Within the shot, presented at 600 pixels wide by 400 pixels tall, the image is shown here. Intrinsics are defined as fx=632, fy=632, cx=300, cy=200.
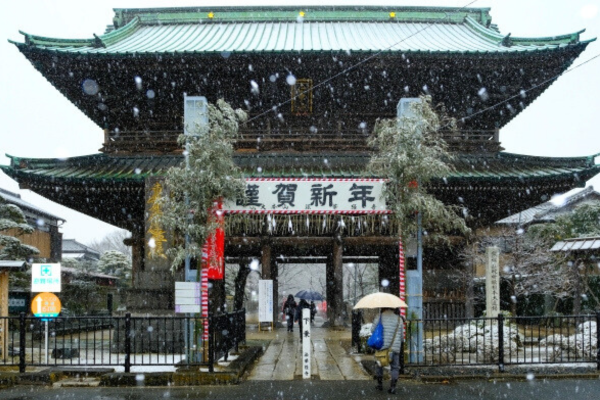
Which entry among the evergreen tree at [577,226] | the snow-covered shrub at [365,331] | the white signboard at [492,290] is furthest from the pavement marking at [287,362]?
the evergreen tree at [577,226]

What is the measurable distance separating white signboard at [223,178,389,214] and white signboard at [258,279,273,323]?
832 centimetres

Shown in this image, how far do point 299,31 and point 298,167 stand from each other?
565 centimetres

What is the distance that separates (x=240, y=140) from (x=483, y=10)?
10.6m

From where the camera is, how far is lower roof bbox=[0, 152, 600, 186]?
16406 millimetres

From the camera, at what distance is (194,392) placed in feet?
34.1

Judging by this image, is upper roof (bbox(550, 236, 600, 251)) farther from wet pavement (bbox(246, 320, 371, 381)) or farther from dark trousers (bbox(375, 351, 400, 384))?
dark trousers (bbox(375, 351, 400, 384))

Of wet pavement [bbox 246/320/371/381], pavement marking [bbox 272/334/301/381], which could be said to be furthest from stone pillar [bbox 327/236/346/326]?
pavement marking [bbox 272/334/301/381]

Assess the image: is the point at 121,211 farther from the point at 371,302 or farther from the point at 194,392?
the point at 371,302

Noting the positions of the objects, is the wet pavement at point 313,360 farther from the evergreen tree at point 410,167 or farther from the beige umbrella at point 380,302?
the evergreen tree at point 410,167

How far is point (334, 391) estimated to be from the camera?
33.8ft

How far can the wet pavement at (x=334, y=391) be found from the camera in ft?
32.2

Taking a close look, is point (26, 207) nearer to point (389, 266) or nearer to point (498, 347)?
point (389, 266)

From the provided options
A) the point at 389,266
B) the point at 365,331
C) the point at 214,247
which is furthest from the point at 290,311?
the point at 214,247

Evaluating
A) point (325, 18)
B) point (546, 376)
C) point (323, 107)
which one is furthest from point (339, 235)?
point (546, 376)
